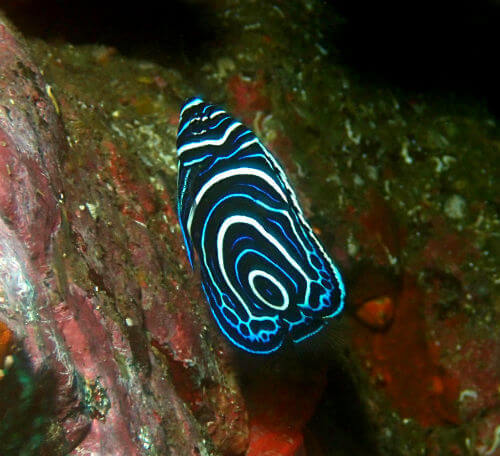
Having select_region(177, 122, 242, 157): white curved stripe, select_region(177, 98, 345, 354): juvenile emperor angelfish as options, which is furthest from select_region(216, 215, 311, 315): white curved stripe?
select_region(177, 122, 242, 157): white curved stripe

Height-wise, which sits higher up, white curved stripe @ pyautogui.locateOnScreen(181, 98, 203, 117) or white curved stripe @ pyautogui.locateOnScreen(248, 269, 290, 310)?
white curved stripe @ pyautogui.locateOnScreen(181, 98, 203, 117)

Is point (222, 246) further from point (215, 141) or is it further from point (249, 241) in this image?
point (215, 141)

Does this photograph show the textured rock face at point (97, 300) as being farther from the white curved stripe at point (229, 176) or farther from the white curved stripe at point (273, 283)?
the white curved stripe at point (273, 283)

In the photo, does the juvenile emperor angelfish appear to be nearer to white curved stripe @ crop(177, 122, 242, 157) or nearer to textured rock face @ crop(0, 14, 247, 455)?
white curved stripe @ crop(177, 122, 242, 157)

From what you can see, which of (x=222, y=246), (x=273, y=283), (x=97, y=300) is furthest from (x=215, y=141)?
(x=97, y=300)

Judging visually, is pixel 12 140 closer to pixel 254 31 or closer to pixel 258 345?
pixel 258 345
